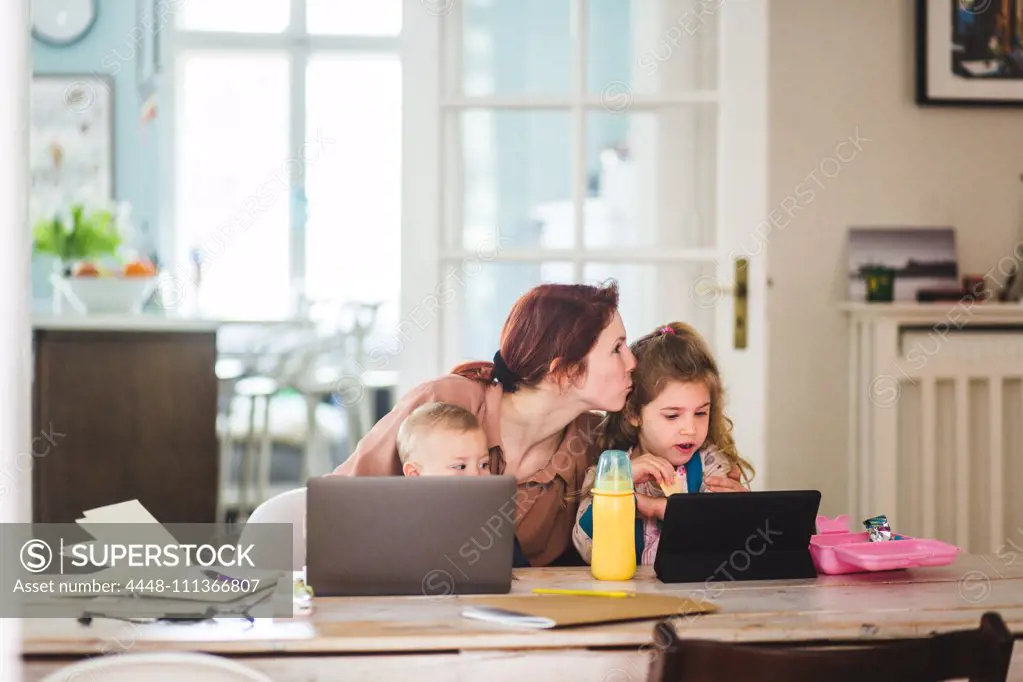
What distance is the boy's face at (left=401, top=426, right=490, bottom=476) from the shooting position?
1.63 m

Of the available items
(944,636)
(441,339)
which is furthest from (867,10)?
(944,636)

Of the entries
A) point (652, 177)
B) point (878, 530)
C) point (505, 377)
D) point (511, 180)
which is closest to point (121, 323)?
point (511, 180)

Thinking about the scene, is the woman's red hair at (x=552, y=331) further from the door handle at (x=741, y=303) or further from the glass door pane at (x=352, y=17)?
the glass door pane at (x=352, y=17)

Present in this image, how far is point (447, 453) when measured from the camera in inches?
64.3

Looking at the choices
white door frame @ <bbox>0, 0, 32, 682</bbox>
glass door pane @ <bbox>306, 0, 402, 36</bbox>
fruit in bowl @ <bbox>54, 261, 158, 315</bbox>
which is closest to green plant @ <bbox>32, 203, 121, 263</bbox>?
fruit in bowl @ <bbox>54, 261, 158, 315</bbox>

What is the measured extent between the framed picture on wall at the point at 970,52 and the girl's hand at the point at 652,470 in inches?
63.9

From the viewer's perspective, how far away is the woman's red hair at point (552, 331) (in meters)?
1.85

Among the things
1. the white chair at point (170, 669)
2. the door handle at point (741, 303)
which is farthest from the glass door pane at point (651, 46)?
the white chair at point (170, 669)

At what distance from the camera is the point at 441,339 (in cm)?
269

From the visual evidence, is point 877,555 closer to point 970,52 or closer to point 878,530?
point 878,530

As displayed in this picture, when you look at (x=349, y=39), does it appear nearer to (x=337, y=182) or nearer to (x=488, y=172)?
(x=337, y=182)

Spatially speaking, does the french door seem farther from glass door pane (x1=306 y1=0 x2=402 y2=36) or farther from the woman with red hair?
glass door pane (x1=306 y1=0 x2=402 y2=36)

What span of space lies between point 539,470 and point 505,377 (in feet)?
0.57

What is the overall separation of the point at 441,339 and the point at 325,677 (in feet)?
4.98
